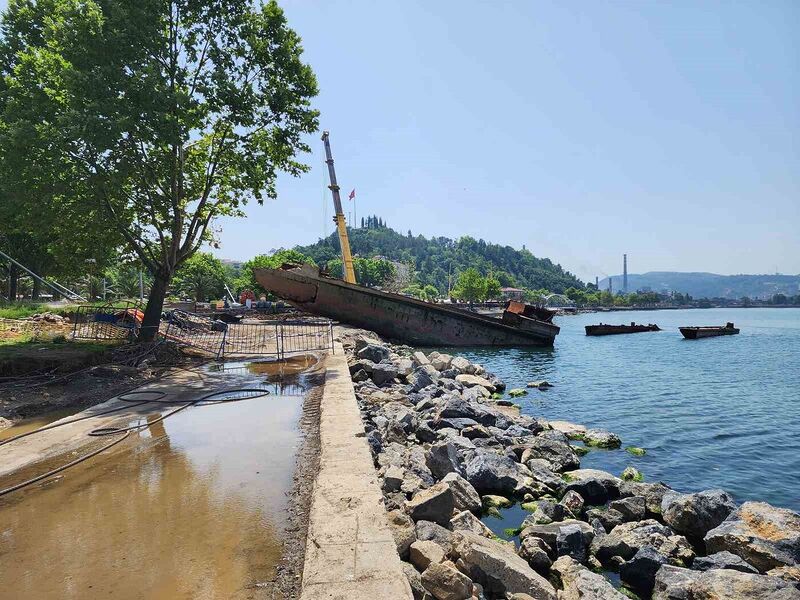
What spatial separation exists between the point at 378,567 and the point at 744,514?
16.1 feet

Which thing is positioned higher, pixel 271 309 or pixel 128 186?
pixel 128 186

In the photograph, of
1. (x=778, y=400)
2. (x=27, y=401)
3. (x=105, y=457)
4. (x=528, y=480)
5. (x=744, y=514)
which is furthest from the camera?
(x=778, y=400)

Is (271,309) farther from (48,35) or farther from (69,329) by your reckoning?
(48,35)

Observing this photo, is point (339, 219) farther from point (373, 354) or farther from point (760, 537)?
point (760, 537)

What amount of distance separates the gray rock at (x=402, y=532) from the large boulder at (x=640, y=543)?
7.57ft

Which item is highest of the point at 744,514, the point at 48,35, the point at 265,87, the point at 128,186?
the point at 48,35

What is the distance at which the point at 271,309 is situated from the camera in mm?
42750

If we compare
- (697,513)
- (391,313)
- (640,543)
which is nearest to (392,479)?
(640,543)

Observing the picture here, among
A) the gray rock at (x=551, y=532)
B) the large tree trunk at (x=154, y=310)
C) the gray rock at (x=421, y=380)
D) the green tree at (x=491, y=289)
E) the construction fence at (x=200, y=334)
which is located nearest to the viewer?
the gray rock at (x=551, y=532)

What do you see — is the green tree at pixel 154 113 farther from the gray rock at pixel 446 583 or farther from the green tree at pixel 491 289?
the green tree at pixel 491 289

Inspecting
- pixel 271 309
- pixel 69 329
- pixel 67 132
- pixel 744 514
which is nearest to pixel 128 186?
pixel 67 132

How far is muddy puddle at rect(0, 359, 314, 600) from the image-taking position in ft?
11.8

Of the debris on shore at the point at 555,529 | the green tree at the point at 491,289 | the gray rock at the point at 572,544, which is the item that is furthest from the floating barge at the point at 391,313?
the green tree at the point at 491,289

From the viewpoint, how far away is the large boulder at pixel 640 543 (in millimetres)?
5227
